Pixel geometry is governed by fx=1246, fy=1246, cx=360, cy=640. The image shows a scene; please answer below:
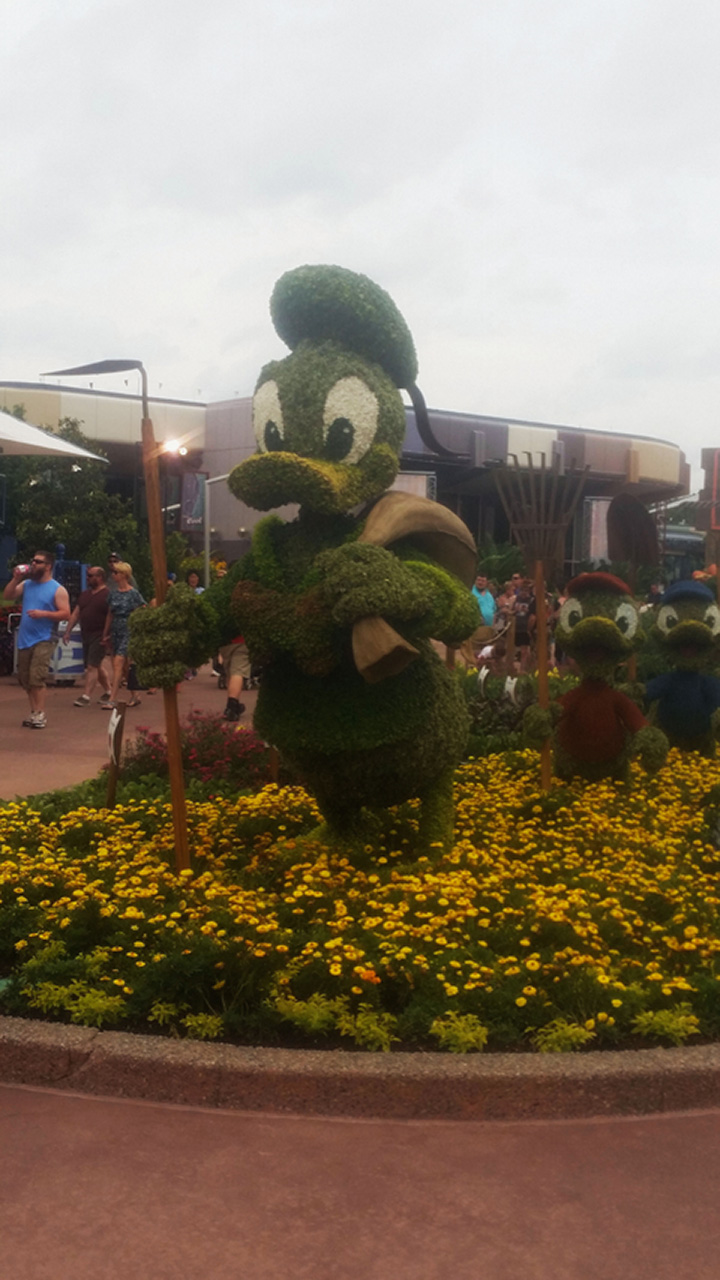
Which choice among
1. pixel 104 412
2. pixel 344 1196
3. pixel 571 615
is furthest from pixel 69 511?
pixel 344 1196

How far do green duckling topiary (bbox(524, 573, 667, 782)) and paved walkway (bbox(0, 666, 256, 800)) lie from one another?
3242mm

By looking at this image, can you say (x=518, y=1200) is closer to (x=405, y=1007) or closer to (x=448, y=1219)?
(x=448, y=1219)

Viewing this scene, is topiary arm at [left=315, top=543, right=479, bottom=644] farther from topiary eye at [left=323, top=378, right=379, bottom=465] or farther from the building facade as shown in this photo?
the building facade

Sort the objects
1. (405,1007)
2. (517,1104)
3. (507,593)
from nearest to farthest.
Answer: (517,1104) → (405,1007) → (507,593)

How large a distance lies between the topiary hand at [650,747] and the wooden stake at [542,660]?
0.52m

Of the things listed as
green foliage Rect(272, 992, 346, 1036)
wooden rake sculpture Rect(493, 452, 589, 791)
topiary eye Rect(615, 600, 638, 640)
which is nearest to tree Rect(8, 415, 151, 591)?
topiary eye Rect(615, 600, 638, 640)

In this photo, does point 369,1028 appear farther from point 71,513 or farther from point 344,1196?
point 71,513

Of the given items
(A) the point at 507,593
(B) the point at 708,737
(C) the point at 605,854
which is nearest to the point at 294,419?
(C) the point at 605,854

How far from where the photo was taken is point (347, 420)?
5410 mm

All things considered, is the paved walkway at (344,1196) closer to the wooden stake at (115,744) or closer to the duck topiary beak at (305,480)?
the duck topiary beak at (305,480)

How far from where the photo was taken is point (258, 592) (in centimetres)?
540

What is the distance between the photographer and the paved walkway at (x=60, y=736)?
856 cm

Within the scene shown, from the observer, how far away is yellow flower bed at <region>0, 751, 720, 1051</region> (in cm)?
388

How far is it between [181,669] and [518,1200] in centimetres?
282
